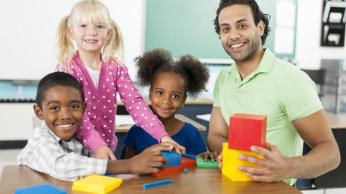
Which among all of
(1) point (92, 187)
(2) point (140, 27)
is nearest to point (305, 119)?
(1) point (92, 187)

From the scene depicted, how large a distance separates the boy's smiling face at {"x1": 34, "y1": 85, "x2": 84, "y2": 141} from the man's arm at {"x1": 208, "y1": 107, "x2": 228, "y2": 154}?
1.97 ft

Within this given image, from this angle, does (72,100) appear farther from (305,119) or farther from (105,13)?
(305,119)

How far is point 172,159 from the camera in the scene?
151 centimetres

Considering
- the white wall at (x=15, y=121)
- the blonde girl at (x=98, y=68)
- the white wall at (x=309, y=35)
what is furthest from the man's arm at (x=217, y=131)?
the white wall at (x=309, y=35)

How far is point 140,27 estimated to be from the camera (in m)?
5.31

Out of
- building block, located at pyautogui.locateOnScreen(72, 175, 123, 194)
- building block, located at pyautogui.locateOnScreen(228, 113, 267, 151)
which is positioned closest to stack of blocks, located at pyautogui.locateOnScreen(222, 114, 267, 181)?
building block, located at pyautogui.locateOnScreen(228, 113, 267, 151)

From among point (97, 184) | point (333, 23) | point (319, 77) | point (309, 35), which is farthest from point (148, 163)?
point (333, 23)

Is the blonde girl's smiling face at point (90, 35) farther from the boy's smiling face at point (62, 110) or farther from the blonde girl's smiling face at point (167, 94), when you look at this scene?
the boy's smiling face at point (62, 110)

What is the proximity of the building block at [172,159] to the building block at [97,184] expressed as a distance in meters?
0.23

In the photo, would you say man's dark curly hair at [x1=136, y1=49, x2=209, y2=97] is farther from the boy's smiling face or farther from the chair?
the chair

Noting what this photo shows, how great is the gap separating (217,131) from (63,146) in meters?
0.71

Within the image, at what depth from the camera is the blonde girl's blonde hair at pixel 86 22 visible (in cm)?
209

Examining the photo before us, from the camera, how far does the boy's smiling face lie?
5.32ft

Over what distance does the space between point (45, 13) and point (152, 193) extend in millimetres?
4198
